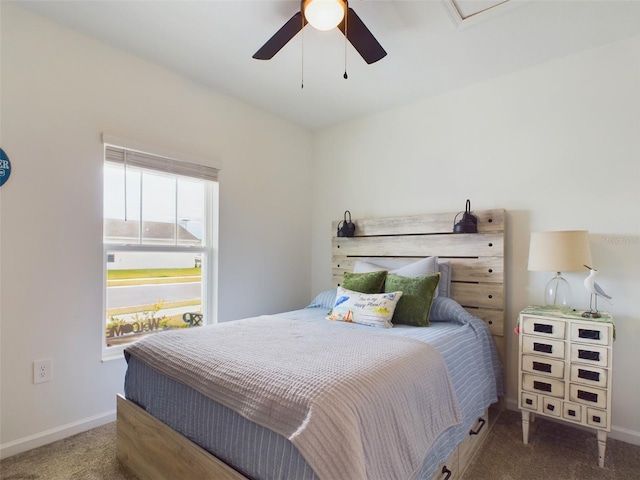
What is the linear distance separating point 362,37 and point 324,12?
0.26 m

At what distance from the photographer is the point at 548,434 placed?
2.18m

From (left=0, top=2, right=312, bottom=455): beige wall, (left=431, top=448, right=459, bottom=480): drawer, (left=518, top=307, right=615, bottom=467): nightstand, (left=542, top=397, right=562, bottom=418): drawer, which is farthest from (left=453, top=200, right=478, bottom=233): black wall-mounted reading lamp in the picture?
(left=0, top=2, right=312, bottom=455): beige wall

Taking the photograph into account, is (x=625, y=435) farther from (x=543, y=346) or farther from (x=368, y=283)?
(x=368, y=283)

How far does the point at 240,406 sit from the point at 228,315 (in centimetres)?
180

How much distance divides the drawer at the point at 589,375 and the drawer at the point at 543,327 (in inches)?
7.1

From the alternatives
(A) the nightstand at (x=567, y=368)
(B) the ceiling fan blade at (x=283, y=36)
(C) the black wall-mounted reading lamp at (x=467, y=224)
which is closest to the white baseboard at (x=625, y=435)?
(A) the nightstand at (x=567, y=368)

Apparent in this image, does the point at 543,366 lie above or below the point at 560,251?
below

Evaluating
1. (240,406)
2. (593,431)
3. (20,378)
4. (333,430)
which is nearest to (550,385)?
(593,431)

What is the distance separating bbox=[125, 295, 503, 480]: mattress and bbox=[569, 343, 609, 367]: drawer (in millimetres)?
480

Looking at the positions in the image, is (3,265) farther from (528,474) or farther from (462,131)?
(462,131)

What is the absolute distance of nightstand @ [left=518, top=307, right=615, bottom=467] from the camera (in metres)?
1.84

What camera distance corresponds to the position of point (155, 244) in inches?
101

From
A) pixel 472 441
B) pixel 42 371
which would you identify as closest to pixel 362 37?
pixel 472 441

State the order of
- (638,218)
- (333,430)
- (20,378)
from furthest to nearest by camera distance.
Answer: (638,218) → (20,378) → (333,430)
